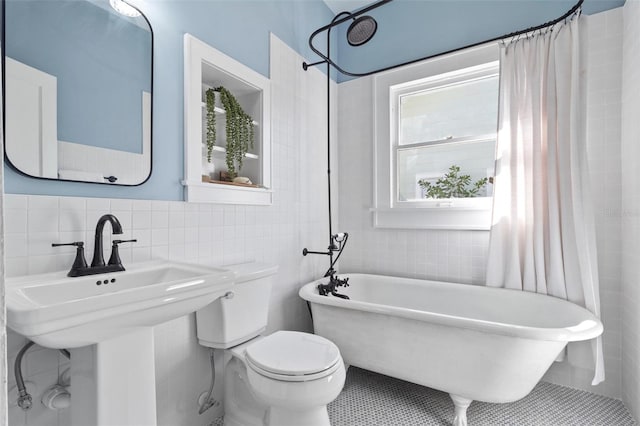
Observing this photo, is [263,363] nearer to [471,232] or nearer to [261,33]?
[471,232]

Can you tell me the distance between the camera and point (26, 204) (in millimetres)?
1175

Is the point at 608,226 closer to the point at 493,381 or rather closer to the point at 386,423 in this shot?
the point at 493,381

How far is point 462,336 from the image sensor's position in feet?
5.37

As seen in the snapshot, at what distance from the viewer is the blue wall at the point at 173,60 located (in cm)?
135

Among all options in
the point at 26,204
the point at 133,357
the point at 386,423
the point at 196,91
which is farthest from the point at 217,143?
the point at 386,423

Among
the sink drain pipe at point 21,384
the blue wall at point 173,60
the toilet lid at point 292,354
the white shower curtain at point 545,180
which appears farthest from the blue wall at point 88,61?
the white shower curtain at point 545,180

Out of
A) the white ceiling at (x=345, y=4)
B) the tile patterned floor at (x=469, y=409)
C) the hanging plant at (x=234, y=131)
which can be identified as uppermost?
the white ceiling at (x=345, y=4)

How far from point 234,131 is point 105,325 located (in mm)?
1289

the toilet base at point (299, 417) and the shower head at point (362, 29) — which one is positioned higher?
the shower head at point (362, 29)

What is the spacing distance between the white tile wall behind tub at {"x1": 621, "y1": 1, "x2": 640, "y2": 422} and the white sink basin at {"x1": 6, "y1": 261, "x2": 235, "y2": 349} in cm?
202

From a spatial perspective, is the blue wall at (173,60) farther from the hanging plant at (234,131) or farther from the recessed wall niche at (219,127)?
the hanging plant at (234,131)

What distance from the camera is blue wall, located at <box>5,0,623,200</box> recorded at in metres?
1.57

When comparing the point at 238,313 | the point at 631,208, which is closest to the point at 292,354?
the point at 238,313

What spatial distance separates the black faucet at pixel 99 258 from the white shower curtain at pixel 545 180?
206cm
